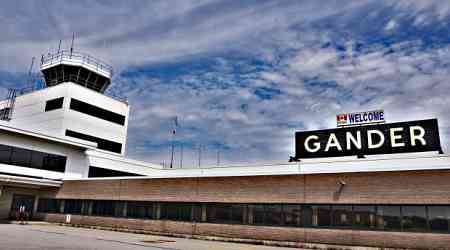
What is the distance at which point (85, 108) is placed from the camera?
49.8 m

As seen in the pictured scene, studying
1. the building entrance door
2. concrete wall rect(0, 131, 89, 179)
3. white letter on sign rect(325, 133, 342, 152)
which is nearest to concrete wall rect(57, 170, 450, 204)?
white letter on sign rect(325, 133, 342, 152)

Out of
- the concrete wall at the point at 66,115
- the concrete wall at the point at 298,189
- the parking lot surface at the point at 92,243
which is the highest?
the concrete wall at the point at 66,115

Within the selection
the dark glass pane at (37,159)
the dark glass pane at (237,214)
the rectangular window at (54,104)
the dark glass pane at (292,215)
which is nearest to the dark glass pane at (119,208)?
the dark glass pane at (37,159)

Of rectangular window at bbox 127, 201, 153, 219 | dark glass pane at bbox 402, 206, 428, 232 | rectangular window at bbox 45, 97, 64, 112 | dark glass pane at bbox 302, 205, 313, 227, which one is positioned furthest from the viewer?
rectangular window at bbox 45, 97, 64, 112

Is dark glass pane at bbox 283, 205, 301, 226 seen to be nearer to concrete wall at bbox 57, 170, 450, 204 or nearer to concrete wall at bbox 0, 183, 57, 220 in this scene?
concrete wall at bbox 57, 170, 450, 204

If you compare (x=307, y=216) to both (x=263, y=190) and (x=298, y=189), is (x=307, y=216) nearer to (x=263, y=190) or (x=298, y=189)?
(x=298, y=189)

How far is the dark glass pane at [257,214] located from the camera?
2656 cm

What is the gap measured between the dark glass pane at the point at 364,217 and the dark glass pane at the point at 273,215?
473 cm

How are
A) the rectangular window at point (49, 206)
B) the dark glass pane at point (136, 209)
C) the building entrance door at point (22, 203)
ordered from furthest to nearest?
the building entrance door at point (22, 203) → the rectangular window at point (49, 206) → the dark glass pane at point (136, 209)

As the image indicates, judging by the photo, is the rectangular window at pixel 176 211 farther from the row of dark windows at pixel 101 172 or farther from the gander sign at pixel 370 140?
the row of dark windows at pixel 101 172

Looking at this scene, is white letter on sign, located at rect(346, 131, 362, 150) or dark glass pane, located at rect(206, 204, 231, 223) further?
white letter on sign, located at rect(346, 131, 362, 150)

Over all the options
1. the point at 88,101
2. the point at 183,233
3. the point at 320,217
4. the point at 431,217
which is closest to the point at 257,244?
the point at 320,217

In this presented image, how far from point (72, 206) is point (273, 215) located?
21.0 m

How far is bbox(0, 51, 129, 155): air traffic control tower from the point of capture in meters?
47.9
